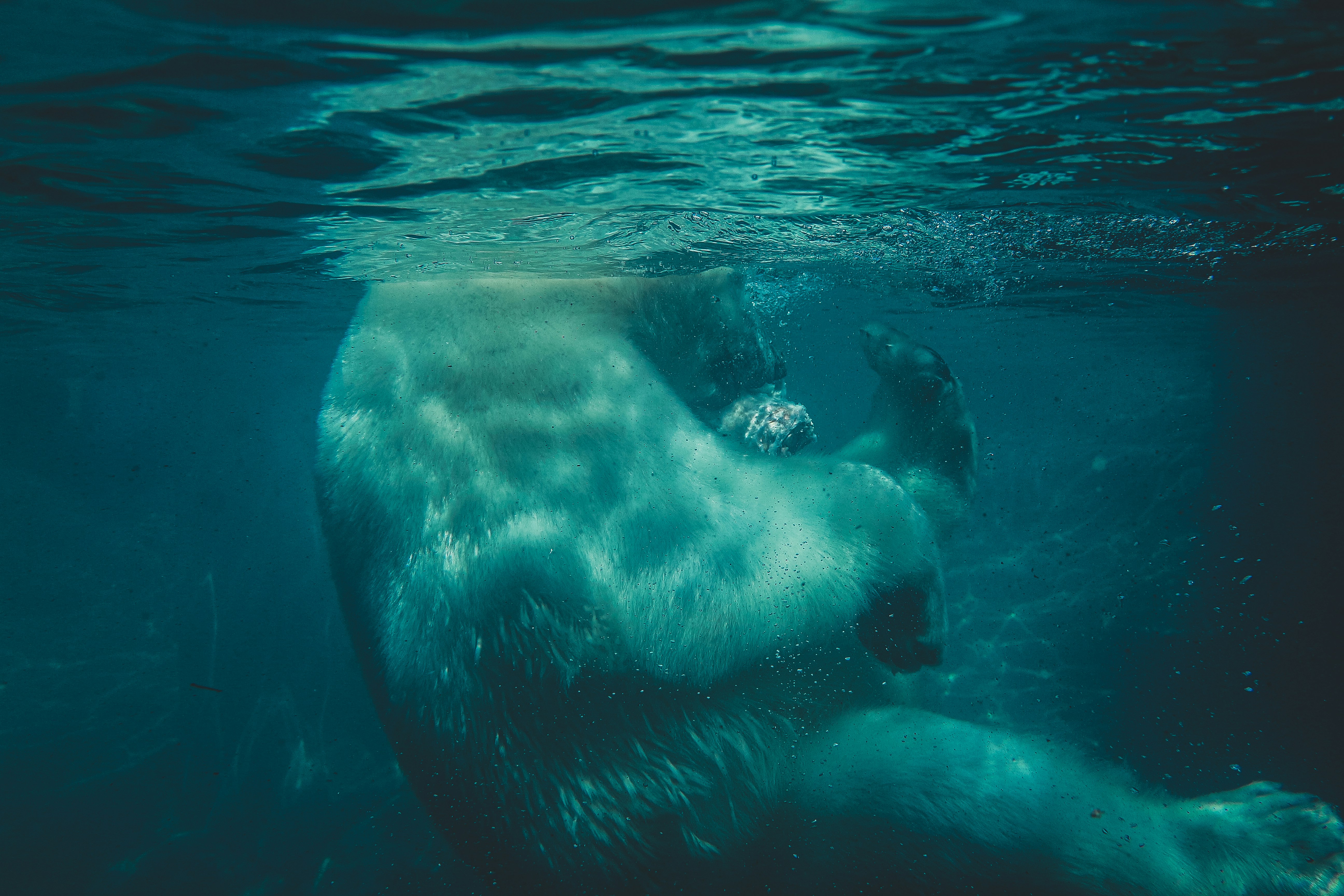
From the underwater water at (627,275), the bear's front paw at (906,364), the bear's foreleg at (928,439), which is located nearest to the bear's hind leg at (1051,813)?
the underwater water at (627,275)

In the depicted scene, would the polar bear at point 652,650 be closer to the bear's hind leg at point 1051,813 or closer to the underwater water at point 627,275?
the bear's hind leg at point 1051,813

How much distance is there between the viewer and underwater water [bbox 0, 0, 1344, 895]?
10.2 feet

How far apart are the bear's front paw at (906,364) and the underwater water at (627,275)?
0.65 meters

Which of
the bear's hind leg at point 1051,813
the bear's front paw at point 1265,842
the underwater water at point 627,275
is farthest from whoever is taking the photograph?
the bear's front paw at point 1265,842

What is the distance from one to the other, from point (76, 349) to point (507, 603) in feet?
57.6

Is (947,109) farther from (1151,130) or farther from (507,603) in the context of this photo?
(507,603)

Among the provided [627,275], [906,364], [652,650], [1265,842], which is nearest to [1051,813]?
[1265,842]

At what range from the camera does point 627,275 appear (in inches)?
321

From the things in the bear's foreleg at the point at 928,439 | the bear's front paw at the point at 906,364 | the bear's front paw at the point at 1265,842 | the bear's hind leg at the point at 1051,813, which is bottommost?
the bear's front paw at the point at 1265,842

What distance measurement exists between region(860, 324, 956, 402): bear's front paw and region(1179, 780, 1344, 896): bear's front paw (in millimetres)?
3073

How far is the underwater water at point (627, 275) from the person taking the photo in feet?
10.2

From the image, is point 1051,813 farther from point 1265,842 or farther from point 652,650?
point 652,650

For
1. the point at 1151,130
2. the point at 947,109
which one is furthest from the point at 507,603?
the point at 1151,130

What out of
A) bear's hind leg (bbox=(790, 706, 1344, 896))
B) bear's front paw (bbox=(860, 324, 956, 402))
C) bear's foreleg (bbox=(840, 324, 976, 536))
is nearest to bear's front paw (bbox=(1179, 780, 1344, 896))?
bear's hind leg (bbox=(790, 706, 1344, 896))
